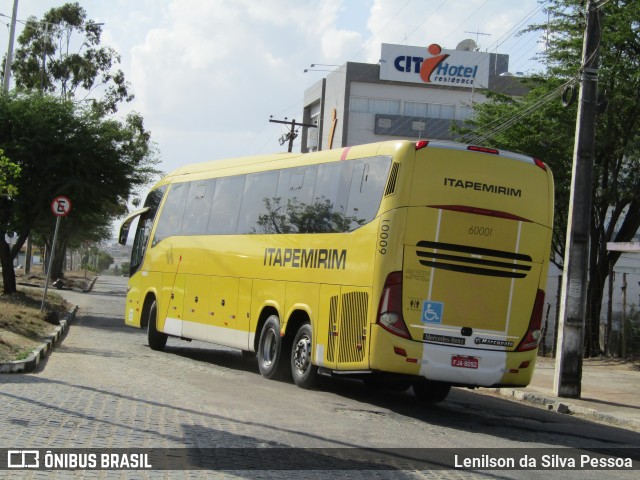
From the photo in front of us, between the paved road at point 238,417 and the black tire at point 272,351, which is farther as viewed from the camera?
the black tire at point 272,351

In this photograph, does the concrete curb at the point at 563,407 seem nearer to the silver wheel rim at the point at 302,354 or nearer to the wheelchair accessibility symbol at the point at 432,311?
the wheelchair accessibility symbol at the point at 432,311

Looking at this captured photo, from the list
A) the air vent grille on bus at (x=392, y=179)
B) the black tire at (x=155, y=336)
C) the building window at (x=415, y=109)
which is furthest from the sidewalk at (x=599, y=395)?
the building window at (x=415, y=109)

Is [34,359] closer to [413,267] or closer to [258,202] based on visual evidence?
[258,202]

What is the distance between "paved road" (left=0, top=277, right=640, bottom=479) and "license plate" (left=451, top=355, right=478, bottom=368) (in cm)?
73

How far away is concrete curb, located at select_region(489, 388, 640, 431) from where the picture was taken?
1402cm

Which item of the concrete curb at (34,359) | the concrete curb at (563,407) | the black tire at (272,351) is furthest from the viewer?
the black tire at (272,351)

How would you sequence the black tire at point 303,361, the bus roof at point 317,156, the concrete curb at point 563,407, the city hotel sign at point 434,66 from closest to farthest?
the bus roof at point 317,156
the concrete curb at point 563,407
the black tire at point 303,361
the city hotel sign at point 434,66

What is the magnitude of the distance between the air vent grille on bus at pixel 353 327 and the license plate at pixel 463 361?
1.18m

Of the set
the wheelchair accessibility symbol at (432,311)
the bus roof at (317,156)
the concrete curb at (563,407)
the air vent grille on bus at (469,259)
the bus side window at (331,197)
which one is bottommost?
the concrete curb at (563,407)

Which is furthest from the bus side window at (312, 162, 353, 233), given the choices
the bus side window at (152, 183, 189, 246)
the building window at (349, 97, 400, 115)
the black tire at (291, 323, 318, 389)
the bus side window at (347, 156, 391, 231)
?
the building window at (349, 97, 400, 115)

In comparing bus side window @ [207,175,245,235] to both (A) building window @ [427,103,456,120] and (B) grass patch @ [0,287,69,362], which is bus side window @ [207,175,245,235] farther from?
(A) building window @ [427,103,456,120]

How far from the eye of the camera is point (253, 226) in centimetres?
1683

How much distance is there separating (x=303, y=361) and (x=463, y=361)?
9.93 ft

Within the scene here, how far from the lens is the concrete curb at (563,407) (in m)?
14.0
